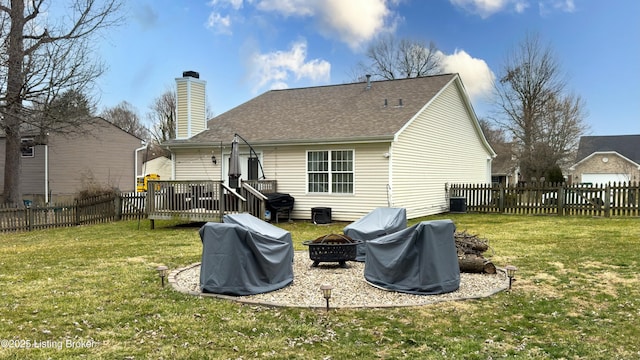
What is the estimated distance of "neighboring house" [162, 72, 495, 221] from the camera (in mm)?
14891

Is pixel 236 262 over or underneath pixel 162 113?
underneath

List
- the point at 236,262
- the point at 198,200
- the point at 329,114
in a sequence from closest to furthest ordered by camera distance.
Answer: the point at 236,262, the point at 198,200, the point at 329,114

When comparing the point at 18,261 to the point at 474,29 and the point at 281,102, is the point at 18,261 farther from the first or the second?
the point at 474,29

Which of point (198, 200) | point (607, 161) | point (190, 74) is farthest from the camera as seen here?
point (607, 161)

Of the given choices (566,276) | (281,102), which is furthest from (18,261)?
(281,102)

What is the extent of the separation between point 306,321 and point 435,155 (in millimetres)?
13663

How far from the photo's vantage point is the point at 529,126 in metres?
31.9

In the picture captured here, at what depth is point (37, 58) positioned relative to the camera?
1734cm

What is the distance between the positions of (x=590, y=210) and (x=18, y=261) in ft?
55.8

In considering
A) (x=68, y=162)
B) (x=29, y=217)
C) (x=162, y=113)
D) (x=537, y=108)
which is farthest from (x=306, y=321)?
(x=162, y=113)

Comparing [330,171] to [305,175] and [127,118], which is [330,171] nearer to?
[305,175]

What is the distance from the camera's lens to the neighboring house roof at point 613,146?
38756 millimetres

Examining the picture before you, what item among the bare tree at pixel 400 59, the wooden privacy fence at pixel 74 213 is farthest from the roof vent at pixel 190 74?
the bare tree at pixel 400 59

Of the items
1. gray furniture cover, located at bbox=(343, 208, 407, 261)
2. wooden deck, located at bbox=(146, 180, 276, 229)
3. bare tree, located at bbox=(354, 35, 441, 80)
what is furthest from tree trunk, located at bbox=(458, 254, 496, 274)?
bare tree, located at bbox=(354, 35, 441, 80)
